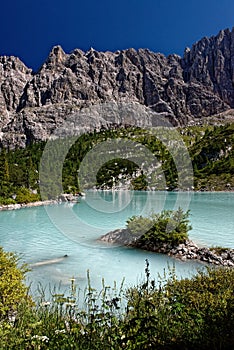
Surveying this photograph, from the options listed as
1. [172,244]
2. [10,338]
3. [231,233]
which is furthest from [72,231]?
[10,338]

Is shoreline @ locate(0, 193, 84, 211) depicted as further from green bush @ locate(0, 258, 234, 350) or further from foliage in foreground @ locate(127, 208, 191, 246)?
green bush @ locate(0, 258, 234, 350)

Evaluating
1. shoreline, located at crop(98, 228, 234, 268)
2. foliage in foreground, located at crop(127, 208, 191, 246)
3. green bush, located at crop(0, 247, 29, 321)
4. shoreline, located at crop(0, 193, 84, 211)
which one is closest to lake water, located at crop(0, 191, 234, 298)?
shoreline, located at crop(98, 228, 234, 268)

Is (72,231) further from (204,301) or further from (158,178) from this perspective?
(158,178)

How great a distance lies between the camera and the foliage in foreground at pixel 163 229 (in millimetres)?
16219

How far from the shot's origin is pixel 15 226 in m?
27.4

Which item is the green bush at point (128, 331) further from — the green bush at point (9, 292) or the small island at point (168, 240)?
the small island at point (168, 240)

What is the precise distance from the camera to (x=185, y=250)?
15.2 meters

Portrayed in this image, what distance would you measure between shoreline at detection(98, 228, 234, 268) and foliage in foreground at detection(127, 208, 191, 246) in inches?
10.2

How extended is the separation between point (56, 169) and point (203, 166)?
5883 cm

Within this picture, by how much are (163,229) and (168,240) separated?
72cm

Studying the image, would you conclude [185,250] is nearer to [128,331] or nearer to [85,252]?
[85,252]

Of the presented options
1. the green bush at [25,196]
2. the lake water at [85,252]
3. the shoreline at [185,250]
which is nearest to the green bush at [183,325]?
the lake water at [85,252]

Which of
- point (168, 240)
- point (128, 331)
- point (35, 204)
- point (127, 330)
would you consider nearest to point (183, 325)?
point (128, 331)

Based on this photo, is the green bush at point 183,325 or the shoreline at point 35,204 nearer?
the green bush at point 183,325
